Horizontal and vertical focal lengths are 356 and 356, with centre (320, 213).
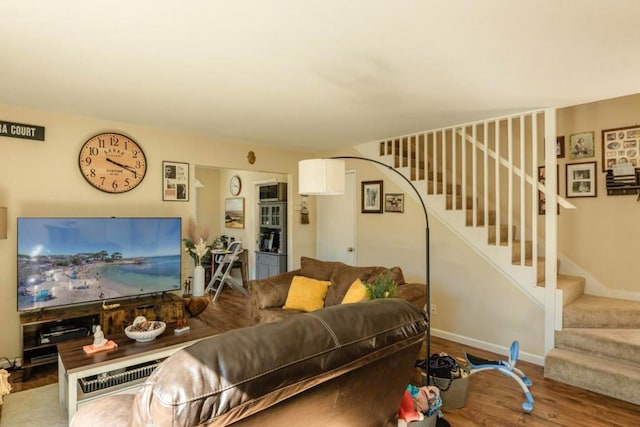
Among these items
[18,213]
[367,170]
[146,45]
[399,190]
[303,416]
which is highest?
[146,45]

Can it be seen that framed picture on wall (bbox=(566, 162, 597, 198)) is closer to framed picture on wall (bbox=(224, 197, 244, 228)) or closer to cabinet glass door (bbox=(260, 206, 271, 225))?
cabinet glass door (bbox=(260, 206, 271, 225))

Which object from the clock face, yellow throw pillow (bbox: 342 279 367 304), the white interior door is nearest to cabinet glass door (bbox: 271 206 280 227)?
the white interior door

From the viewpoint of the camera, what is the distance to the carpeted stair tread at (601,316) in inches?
126

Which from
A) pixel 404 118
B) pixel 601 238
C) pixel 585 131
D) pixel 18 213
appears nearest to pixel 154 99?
pixel 18 213

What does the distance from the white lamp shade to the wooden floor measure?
1.82 m

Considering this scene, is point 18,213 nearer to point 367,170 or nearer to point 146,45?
point 146,45

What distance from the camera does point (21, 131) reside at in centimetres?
333

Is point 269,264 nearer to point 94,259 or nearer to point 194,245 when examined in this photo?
point 194,245

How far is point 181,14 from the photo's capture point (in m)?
1.77

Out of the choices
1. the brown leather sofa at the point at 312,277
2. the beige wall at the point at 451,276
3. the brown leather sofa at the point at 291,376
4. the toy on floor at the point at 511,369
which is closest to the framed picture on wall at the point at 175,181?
the brown leather sofa at the point at 312,277

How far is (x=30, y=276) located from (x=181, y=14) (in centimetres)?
285

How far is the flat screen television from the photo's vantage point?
3.21 metres

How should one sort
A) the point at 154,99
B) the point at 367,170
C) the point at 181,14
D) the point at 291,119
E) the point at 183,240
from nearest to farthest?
the point at 181,14
the point at 154,99
the point at 291,119
the point at 183,240
the point at 367,170

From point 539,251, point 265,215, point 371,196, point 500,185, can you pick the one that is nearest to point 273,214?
point 265,215
